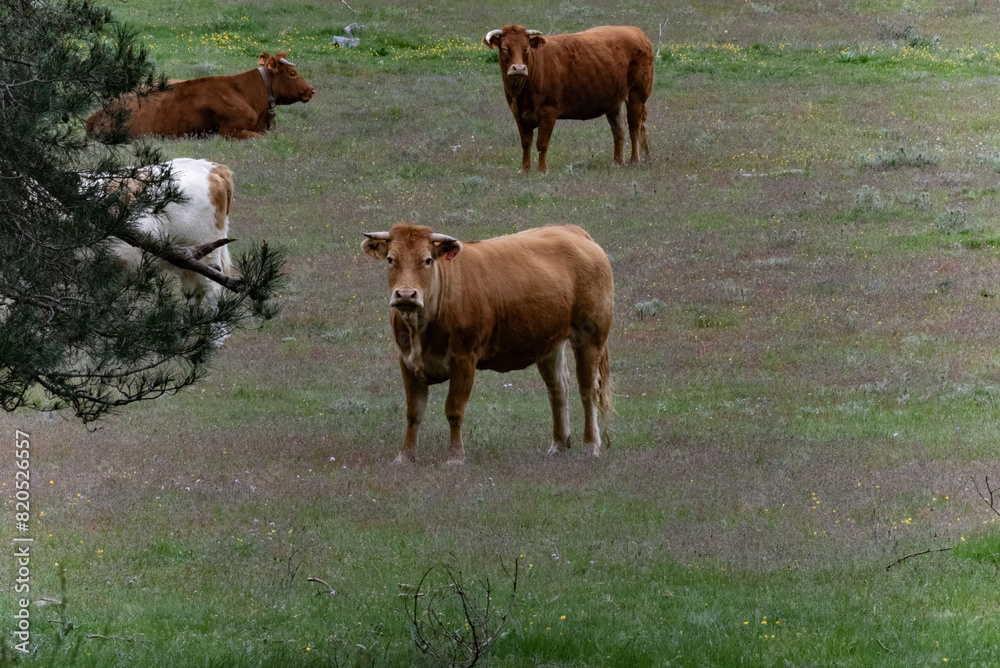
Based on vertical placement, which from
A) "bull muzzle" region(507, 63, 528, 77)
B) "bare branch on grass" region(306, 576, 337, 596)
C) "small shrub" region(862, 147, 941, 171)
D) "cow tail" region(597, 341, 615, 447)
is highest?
"bull muzzle" region(507, 63, 528, 77)

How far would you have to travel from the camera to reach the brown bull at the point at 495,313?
34.0 feet

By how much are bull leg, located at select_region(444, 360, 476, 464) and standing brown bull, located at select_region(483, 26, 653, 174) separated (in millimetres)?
12161

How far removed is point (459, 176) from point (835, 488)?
547 inches

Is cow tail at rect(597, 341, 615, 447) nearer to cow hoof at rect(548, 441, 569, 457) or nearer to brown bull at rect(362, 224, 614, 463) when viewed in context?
brown bull at rect(362, 224, 614, 463)

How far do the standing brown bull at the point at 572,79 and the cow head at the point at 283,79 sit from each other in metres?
4.91

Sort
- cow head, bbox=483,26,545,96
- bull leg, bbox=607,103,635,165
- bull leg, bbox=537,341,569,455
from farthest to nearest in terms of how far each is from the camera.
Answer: bull leg, bbox=607,103,635,165 < cow head, bbox=483,26,545,96 < bull leg, bbox=537,341,569,455

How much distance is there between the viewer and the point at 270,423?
40.7ft

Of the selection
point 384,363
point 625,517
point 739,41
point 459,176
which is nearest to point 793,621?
point 625,517

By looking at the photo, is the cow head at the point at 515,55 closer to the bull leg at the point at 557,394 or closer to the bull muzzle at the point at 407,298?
the bull leg at the point at 557,394

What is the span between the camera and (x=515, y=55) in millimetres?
22047

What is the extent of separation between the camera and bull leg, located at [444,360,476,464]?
1074 cm

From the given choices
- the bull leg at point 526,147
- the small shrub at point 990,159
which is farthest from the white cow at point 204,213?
the small shrub at point 990,159

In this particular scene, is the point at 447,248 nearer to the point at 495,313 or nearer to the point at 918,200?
the point at 495,313

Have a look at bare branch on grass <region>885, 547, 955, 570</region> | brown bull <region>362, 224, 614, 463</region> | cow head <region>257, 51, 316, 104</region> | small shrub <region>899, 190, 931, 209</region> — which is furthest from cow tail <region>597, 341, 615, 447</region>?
cow head <region>257, 51, 316, 104</region>
